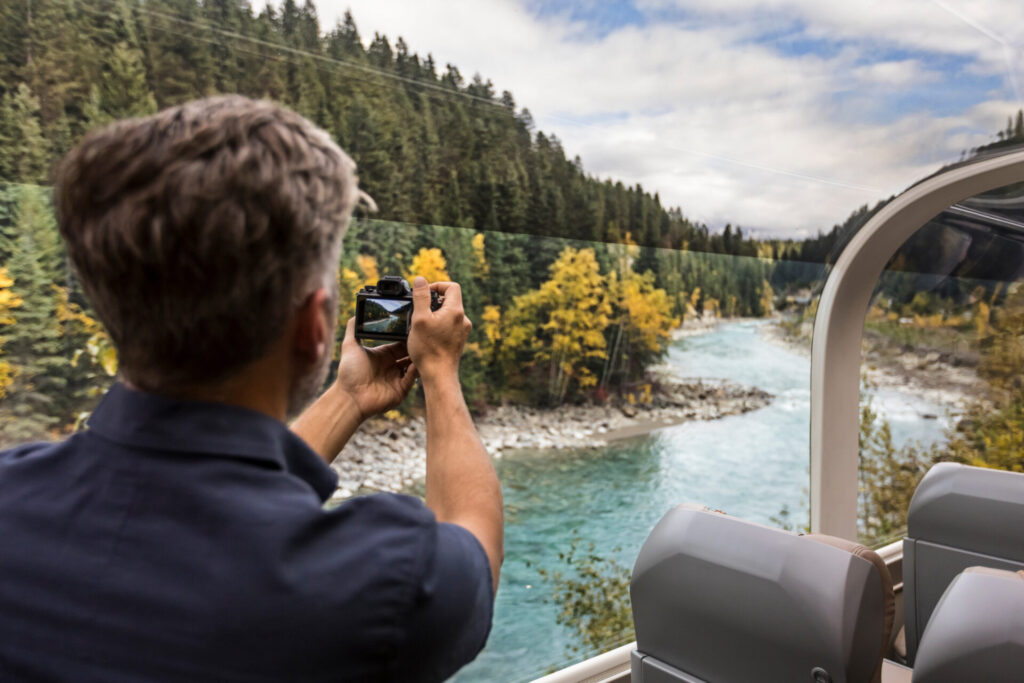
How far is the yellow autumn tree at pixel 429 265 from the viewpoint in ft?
10.5

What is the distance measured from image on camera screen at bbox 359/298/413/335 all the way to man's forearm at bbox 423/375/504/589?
7.3 inches

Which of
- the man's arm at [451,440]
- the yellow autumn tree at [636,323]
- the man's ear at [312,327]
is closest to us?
the man's ear at [312,327]

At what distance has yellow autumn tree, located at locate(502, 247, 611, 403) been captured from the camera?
3.74m

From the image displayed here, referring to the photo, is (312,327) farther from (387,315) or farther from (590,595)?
(590,595)

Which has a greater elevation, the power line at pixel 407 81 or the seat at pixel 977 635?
the power line at pixel 407 81

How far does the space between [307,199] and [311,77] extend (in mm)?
1831

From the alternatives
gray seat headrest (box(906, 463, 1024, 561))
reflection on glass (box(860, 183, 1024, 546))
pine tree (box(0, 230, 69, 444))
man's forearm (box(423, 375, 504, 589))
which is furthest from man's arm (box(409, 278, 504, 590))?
reflection on glass (box(860, 183, 1024, 546))

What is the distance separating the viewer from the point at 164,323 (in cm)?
61

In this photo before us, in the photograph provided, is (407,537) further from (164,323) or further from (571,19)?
(571,19)

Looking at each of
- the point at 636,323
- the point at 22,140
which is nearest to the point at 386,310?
the point at 22,140

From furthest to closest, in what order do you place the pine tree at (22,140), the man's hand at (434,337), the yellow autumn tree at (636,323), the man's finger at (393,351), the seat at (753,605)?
1. the yellow autumn tree at (636,323)
2. the pine tree at (22,140)
3. the seat at (753,605)
4. the man's finger at (393,351)
5. the man's hand at (434,337)

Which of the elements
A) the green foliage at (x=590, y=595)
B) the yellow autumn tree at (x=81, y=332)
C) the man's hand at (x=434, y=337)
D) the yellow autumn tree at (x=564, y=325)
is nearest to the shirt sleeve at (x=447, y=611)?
the man's hand at (x=434, y=337)

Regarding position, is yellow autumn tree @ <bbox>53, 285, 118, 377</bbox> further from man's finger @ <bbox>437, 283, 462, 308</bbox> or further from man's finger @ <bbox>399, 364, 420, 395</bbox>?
man's finger @ <bbox>437, 283, 462, 308</bbox>

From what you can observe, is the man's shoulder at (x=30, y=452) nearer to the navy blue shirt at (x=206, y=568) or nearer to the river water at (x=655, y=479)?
the navy blue shirt at (x=206, y=568)
